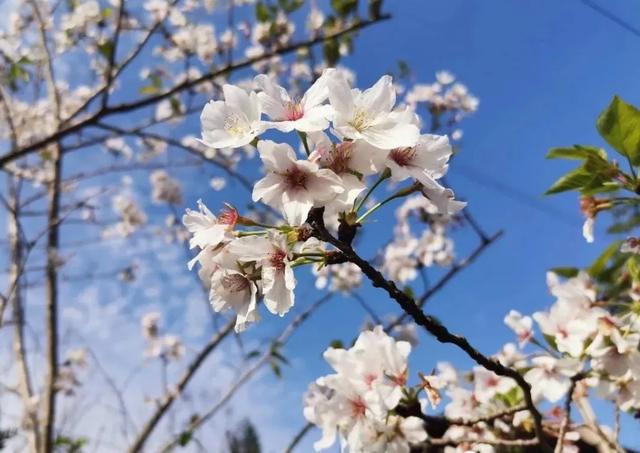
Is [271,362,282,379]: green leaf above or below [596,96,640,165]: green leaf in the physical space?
above

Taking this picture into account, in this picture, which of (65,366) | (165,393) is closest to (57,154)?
(165,393)

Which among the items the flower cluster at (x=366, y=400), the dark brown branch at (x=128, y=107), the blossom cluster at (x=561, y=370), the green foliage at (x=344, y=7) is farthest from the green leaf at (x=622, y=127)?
the green foliage at (x=344, y=7)

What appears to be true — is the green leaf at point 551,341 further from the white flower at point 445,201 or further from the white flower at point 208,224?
the white flower at point 208,224

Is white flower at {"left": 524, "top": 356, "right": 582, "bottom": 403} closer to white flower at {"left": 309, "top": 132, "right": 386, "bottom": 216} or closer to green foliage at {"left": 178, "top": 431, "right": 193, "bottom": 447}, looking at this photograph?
white flower at {"left": 309, "top": 132, "right": 386, "bottom": 216}

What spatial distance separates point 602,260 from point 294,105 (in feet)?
3.12

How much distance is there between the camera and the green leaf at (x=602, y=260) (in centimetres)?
123

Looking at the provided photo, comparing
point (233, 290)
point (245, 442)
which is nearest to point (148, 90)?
point (233, 290)

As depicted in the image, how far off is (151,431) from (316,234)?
229 cm

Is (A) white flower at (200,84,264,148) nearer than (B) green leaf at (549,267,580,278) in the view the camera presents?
Yes

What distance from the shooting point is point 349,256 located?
53 cm

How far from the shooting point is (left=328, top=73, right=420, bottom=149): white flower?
55 centimetres

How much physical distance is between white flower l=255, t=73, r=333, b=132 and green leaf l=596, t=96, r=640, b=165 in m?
0.55

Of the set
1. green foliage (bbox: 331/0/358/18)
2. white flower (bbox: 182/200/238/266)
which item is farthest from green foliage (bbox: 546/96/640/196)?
green foliage (bbox: 331/0/358/18)

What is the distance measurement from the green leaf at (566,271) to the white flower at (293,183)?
2.91ft
